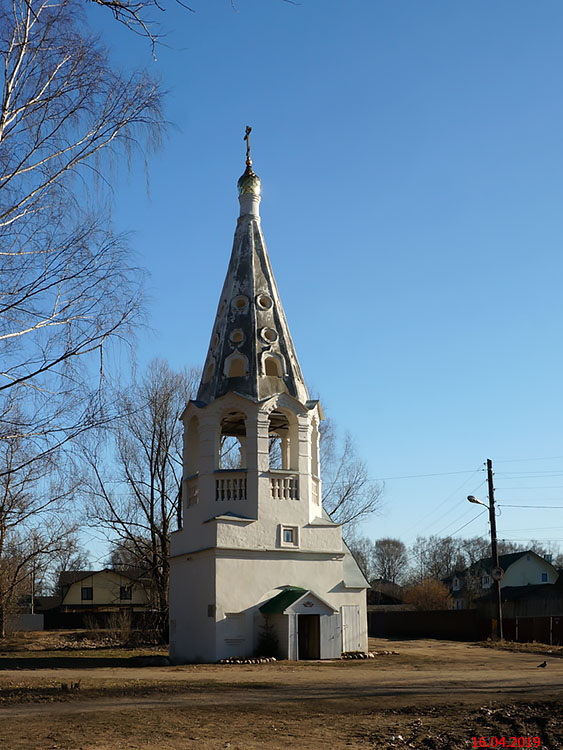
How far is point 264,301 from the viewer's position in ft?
89.0

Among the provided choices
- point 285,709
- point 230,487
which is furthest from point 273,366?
point 285,709

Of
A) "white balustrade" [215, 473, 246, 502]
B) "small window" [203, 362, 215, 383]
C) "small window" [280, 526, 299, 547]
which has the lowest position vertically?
"small window" [280, 526, 299, 547]

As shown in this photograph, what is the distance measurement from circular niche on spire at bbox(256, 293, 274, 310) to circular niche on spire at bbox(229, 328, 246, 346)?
1.16 metres

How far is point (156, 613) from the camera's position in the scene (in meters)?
36.5

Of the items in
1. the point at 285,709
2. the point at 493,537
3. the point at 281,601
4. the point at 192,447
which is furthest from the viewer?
the point at 493,537

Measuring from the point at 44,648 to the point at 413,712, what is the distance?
2698cm

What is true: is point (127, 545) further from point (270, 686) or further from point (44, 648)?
point (270, 686)

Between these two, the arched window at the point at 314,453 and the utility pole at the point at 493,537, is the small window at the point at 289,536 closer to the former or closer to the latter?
the arched window at the point at 314,453

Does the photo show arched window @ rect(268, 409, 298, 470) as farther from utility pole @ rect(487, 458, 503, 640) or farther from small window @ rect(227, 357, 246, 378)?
utility pole @ rect(487, 458, 503, 640)

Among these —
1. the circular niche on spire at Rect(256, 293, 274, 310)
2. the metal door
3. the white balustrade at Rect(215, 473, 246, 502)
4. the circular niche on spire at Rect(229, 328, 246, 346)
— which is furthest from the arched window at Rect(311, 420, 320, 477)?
the metal door

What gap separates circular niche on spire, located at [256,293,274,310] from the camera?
1063 inches

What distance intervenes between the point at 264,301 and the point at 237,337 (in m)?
1.65

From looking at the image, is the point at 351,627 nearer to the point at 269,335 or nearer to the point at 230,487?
the point at 230,487

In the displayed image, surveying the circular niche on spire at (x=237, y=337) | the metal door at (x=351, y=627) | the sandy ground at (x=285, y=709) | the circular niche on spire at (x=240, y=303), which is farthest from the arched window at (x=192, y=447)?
the sandy ground at (x=285, y=709)
